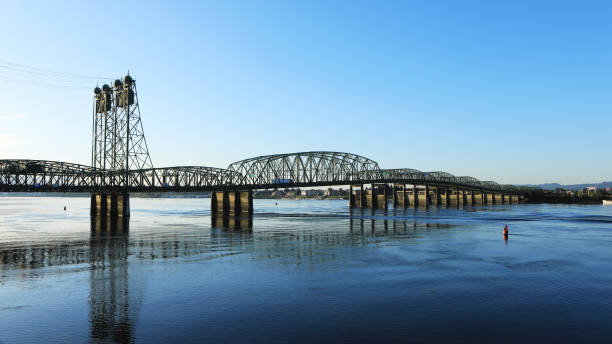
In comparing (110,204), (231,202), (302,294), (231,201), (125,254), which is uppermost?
(110,204)

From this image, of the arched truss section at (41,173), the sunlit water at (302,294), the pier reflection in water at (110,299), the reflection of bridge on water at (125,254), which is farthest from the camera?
the arched truss section at (41,173)

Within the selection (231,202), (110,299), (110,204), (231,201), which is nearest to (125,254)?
(110,299)

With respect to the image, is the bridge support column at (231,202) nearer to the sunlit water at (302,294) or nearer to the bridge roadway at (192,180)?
the bridge roadway at (192,180)

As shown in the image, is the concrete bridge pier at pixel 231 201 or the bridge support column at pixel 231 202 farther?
the concrete bridge pier at pixel 231 201

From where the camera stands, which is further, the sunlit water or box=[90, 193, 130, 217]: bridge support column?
box=[90, 193, 130, 217]: bridge support column

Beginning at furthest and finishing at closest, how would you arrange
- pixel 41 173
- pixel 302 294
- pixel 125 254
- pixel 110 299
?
1. pixel 41 173
2. pixel 125 254
3. pixel 302 294
4. pixel 110 299

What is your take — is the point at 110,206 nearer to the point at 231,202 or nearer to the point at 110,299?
the point at 231,202

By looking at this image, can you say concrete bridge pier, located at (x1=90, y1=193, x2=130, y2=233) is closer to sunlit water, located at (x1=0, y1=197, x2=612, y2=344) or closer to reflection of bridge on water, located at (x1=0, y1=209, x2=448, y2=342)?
reflection of bridge on water, located at (x1=0, y1=209, x2=448, y2=342)

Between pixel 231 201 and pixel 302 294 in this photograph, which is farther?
pixel 231 201

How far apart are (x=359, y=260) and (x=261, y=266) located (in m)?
9.22

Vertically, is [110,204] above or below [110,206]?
above

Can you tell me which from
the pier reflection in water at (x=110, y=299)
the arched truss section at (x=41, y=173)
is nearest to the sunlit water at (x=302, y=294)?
the pier reflection in water at (x=110, y=299)

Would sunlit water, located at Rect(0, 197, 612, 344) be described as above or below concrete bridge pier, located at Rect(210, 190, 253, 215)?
below

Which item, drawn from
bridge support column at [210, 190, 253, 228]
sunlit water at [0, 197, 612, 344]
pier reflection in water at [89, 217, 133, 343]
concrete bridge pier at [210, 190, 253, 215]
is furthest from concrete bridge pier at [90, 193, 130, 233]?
pier reflection in water at [89, 217, 133, 343]
